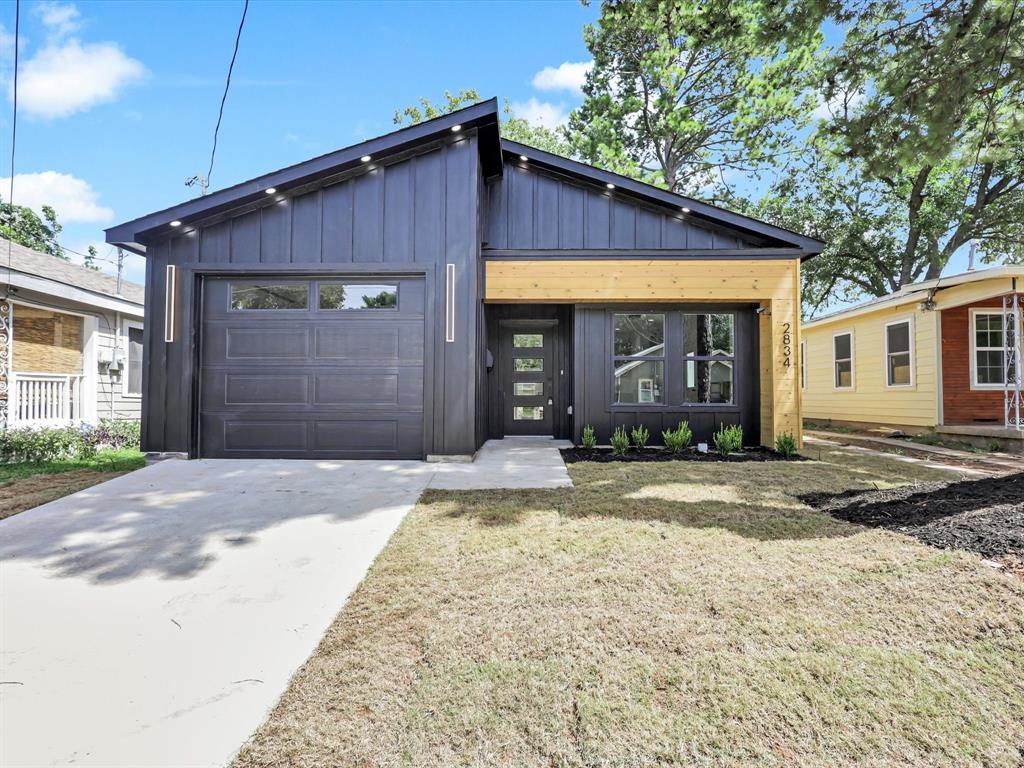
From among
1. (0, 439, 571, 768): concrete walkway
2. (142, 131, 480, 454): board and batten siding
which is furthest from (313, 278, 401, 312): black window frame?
(0, 439, 571, 768): concrete walkway

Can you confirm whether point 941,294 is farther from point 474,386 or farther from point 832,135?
point 474,386

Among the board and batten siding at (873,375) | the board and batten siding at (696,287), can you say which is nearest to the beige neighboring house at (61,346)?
the board and batten siding at (696,287)

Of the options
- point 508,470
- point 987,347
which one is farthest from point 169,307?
point 987,347

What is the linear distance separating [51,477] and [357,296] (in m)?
3.82

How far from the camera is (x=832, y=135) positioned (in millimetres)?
5301

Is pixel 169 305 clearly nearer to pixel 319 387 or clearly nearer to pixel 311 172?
pixel 319 387

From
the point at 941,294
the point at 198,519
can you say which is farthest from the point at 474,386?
the point at 941,294

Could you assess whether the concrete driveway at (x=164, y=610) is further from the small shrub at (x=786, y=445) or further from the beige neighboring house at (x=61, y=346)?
the small shrub at (x=786, y=445)

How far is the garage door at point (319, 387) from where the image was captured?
21.0 feet

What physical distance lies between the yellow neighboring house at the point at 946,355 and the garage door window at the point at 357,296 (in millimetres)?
8991

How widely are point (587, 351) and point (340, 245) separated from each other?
154 inches

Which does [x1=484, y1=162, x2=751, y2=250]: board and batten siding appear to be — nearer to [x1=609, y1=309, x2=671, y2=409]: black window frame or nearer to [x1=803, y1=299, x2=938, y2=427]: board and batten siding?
[x1=609, y1=309, x2=671, y2=409]: black window frame

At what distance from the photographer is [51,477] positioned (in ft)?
17.3

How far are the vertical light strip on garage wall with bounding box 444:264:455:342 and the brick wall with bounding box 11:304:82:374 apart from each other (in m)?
6.89
